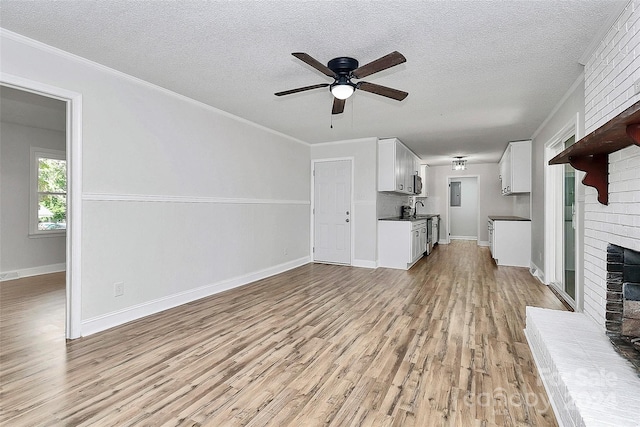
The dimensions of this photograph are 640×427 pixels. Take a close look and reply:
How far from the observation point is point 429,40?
247cm

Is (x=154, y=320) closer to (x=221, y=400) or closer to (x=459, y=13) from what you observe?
(x=221, y=400)

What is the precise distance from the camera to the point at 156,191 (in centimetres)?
351

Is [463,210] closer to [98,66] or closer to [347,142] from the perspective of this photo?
[347,142]

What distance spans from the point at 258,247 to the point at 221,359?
266cm

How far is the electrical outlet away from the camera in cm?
310

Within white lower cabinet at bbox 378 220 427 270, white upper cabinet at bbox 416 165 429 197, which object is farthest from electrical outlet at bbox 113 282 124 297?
white upper cabinet at bbox 416 165 429 197

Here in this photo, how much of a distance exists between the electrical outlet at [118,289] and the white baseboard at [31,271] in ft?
9.15

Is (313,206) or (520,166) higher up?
(520,166)

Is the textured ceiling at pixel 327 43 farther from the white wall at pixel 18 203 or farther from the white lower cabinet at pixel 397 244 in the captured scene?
the white wall at pixel 18 203

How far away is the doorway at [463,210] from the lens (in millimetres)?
10727

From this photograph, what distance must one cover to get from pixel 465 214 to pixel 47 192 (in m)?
11.1

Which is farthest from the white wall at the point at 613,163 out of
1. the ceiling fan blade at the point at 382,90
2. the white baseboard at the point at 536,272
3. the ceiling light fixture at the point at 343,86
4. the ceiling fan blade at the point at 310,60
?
the white baseboard at the point at 536,272

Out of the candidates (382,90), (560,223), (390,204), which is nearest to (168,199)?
(382,90)

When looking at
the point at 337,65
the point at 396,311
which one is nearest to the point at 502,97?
the point at 337,65
